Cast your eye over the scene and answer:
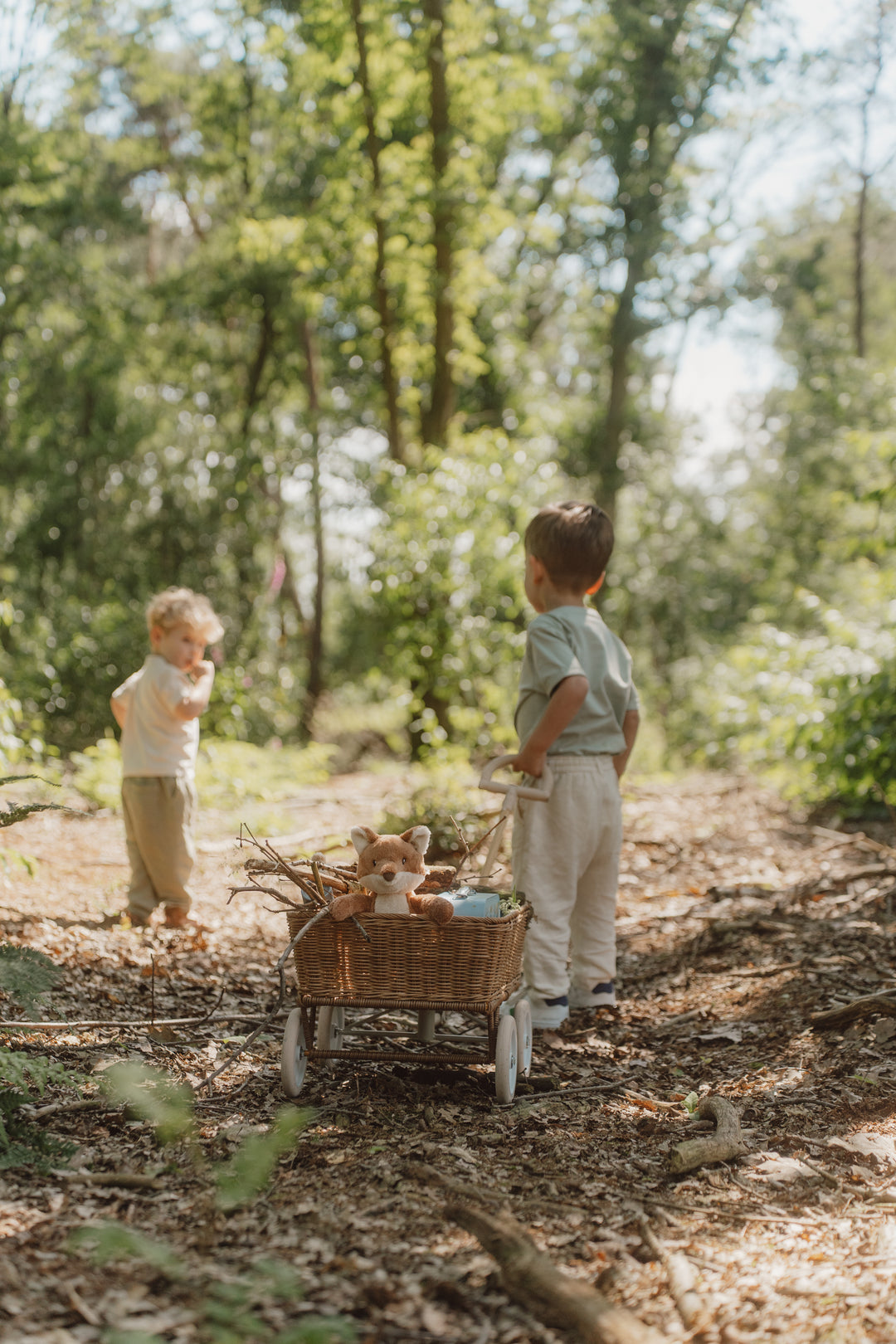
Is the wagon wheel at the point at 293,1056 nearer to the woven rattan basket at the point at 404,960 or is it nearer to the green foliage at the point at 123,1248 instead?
the woven rattan basket at the point at 404,960

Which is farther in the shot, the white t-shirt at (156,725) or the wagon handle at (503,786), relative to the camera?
the white t-shirt at (156,725)

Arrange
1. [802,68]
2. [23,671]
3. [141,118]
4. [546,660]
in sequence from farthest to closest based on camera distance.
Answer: [141,118] < [802,68] < [23,671] < [546,660]

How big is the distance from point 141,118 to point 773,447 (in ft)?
51.3

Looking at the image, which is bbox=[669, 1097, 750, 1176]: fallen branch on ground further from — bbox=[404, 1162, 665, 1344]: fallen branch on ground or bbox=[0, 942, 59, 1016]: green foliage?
bbox=[0, 942, 59, 1016]: green foliage

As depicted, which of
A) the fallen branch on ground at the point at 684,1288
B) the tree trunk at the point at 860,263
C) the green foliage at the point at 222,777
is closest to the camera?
the fallen branch on ground at the point at 684,1288

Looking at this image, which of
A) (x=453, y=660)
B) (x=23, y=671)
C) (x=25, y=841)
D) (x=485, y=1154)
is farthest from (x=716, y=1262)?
(x=23, y=671)

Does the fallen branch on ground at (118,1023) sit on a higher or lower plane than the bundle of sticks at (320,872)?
lower

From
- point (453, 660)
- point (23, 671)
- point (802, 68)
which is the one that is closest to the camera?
point (453, 660)

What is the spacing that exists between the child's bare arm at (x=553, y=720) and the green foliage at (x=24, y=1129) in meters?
1.86

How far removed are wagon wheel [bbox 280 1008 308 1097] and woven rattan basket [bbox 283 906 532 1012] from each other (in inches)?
3.0

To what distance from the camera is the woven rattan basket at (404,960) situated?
3.12 m

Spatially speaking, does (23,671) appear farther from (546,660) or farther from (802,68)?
(802,68)

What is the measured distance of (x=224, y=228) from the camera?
16.5 metres

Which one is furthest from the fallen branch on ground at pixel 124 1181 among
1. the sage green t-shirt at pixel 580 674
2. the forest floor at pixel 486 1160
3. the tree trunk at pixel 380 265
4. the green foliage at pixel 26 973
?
the tree trunk at pixel 380 265
